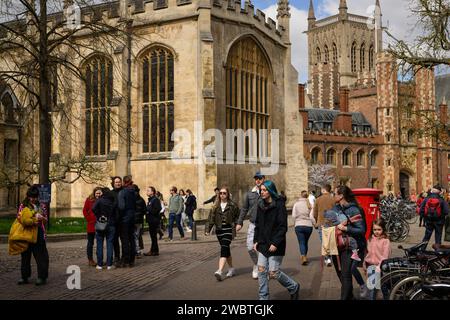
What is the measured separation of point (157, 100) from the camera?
2620 cm

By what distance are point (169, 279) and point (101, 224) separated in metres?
2.02

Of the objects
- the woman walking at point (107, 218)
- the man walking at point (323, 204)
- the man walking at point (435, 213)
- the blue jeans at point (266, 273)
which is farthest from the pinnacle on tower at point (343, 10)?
the blue jeans at point (266, 273)

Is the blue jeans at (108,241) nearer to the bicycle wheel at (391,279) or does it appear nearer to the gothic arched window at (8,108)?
the bicycle wheel at (391,279)

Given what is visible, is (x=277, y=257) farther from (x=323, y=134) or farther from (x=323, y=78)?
(x=323, y=78)

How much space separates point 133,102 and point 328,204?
16840mm

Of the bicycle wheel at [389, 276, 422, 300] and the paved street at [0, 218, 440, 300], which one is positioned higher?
the bicycle wheel at [389, 276, 422, 300]

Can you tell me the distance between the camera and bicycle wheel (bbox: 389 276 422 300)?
6.30 metres

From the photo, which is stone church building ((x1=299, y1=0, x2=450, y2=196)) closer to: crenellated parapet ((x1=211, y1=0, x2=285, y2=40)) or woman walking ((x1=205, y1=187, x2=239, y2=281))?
crenellated parapet ((x1=211, y1=0, x2=285, y2=40))

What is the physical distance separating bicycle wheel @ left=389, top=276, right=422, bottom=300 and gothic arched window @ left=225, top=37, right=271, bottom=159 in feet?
65.9

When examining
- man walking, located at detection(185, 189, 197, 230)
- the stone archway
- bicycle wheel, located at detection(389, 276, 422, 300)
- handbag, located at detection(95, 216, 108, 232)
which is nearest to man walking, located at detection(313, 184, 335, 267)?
handbag, located at detection(95, 216, 108, 232)

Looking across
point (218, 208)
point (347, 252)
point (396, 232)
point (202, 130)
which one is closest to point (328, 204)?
point (218, 208)

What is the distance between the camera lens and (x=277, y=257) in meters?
7.12

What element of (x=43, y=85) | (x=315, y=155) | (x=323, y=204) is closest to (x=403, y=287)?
(x=323, y=204)

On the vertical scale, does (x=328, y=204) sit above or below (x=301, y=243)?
above
